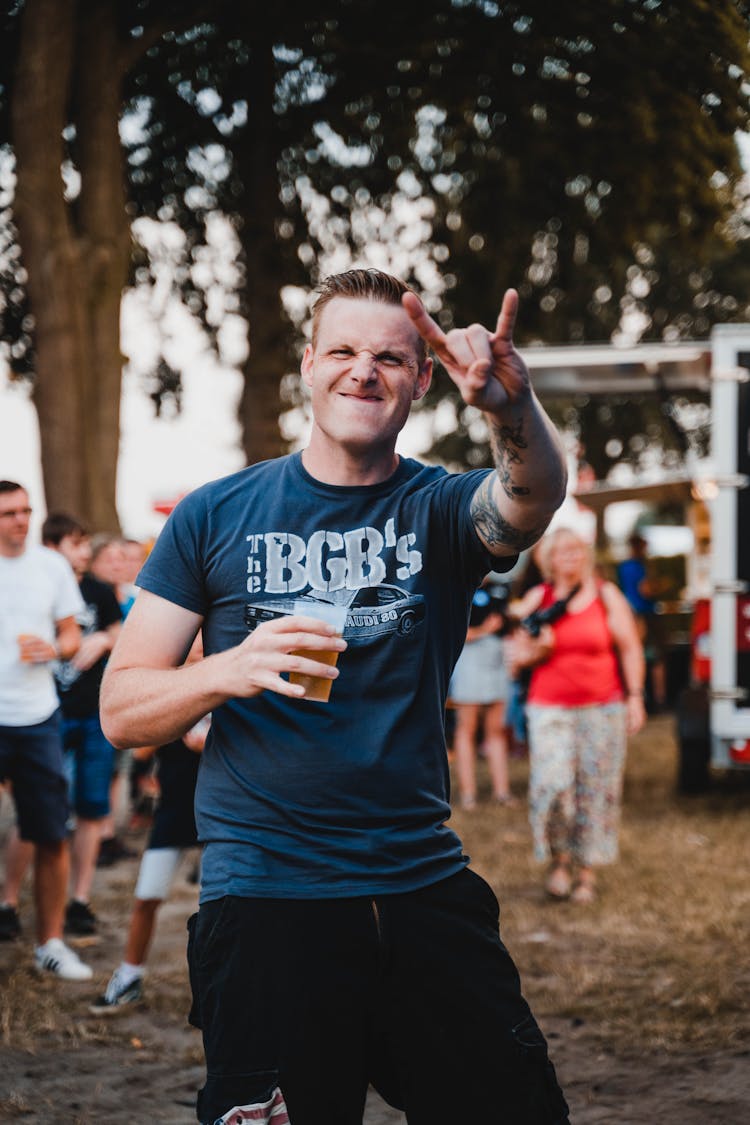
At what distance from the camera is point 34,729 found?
235 inches

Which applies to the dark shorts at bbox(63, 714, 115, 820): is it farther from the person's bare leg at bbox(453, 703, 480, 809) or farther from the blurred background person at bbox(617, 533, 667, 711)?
the blurred background person at bbox(617, 533, 667, 711)

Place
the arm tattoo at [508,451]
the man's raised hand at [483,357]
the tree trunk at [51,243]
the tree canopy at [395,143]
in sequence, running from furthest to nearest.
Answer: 1. the tree trunk at [51,243]
2. the tree canopy at [395,143]
3. the arm tattoo at [508,451]
4. the man's raised hand at [483,357]

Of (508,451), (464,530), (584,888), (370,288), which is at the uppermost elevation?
(370,288)

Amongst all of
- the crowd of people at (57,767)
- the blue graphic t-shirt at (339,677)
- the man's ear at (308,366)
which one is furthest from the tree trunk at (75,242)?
the blue graphic t-shirt at (339,677)

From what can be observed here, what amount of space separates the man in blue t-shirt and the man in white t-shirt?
3603 mm

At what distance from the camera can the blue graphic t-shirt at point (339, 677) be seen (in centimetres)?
236

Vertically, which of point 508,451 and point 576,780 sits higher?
point 508,451

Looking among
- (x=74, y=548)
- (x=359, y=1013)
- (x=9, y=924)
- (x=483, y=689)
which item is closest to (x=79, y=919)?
(x=9, y=924)

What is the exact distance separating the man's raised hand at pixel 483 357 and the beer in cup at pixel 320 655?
41 centimetres

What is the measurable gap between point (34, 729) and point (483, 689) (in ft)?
16.9

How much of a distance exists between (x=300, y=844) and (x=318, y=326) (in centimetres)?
96

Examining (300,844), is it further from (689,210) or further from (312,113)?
(312,113)

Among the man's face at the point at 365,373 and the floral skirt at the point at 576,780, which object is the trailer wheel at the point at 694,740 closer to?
the floral skirt at the point at 576,780

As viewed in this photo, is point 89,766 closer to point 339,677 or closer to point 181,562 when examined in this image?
point 181,562
